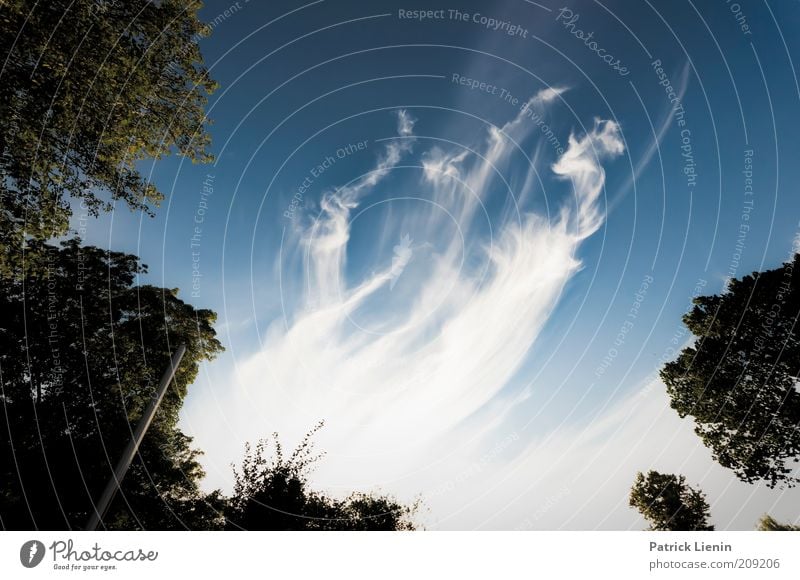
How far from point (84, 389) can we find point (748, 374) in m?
34.8

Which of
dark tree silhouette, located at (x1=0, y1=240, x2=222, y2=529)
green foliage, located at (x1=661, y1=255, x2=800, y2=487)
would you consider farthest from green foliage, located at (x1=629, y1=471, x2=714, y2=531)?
dark tree silhouette, located at (x1=0, y1=240, x2=222, y2=529)

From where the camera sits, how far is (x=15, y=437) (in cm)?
1463

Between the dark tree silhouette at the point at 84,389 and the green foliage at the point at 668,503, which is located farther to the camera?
the green foliage at the point at 668,503

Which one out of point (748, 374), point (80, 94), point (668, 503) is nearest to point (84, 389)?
point (80, 94)

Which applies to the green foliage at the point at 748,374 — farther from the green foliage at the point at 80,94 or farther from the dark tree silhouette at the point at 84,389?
the dark tree silhouette at the point at 84,389

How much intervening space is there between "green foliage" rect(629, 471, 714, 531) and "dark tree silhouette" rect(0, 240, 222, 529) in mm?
36904

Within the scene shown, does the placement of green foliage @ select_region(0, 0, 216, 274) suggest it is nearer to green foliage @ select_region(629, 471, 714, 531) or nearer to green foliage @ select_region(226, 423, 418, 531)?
green foliage @ select_region(226, 423, 418, 531)
